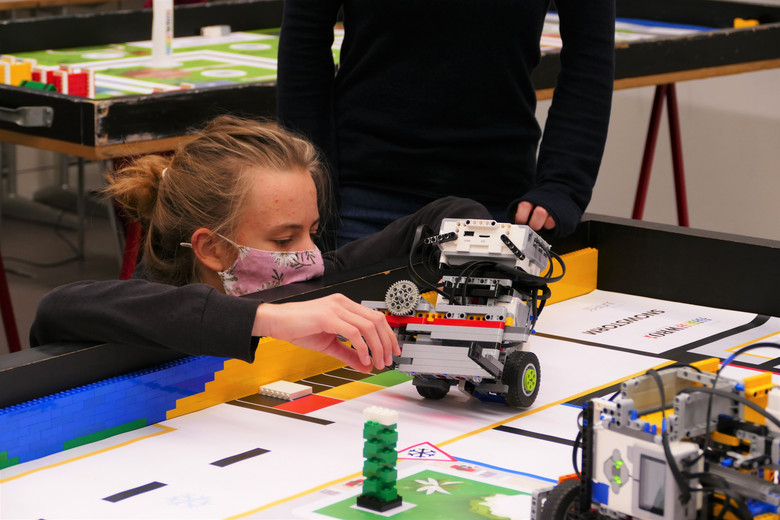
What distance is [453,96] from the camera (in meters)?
1.88

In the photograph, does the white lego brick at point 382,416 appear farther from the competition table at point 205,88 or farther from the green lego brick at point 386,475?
the competition table at point 205,88

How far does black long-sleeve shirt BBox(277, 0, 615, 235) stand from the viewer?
1.83m

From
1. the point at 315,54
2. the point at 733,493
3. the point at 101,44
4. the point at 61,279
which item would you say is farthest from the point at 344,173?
the point at 61,279

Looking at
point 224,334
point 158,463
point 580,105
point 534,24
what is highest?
point 534,24

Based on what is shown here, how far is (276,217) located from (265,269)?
0.07m

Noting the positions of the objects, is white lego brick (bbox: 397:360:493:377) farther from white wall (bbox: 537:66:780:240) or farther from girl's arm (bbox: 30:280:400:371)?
white wall (bbox: 537:66:780:240)

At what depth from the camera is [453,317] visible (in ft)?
4.30

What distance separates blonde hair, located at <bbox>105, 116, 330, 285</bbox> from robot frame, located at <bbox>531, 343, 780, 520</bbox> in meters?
0.80

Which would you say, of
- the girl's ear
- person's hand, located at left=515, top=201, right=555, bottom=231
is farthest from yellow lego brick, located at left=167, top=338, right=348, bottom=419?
person's hand, located at left=515, top=201, right=555, bottom=231

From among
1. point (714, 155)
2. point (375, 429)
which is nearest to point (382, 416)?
point (375, 429)

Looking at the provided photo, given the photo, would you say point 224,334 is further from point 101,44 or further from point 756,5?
point 756,5

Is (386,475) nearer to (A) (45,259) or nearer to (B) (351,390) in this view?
(B) (351,390)

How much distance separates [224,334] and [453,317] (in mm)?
261

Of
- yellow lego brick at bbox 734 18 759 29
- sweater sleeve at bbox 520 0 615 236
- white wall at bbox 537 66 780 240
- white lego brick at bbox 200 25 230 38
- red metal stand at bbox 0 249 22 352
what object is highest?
yellow lego brick at bbox 734 18 759 29
